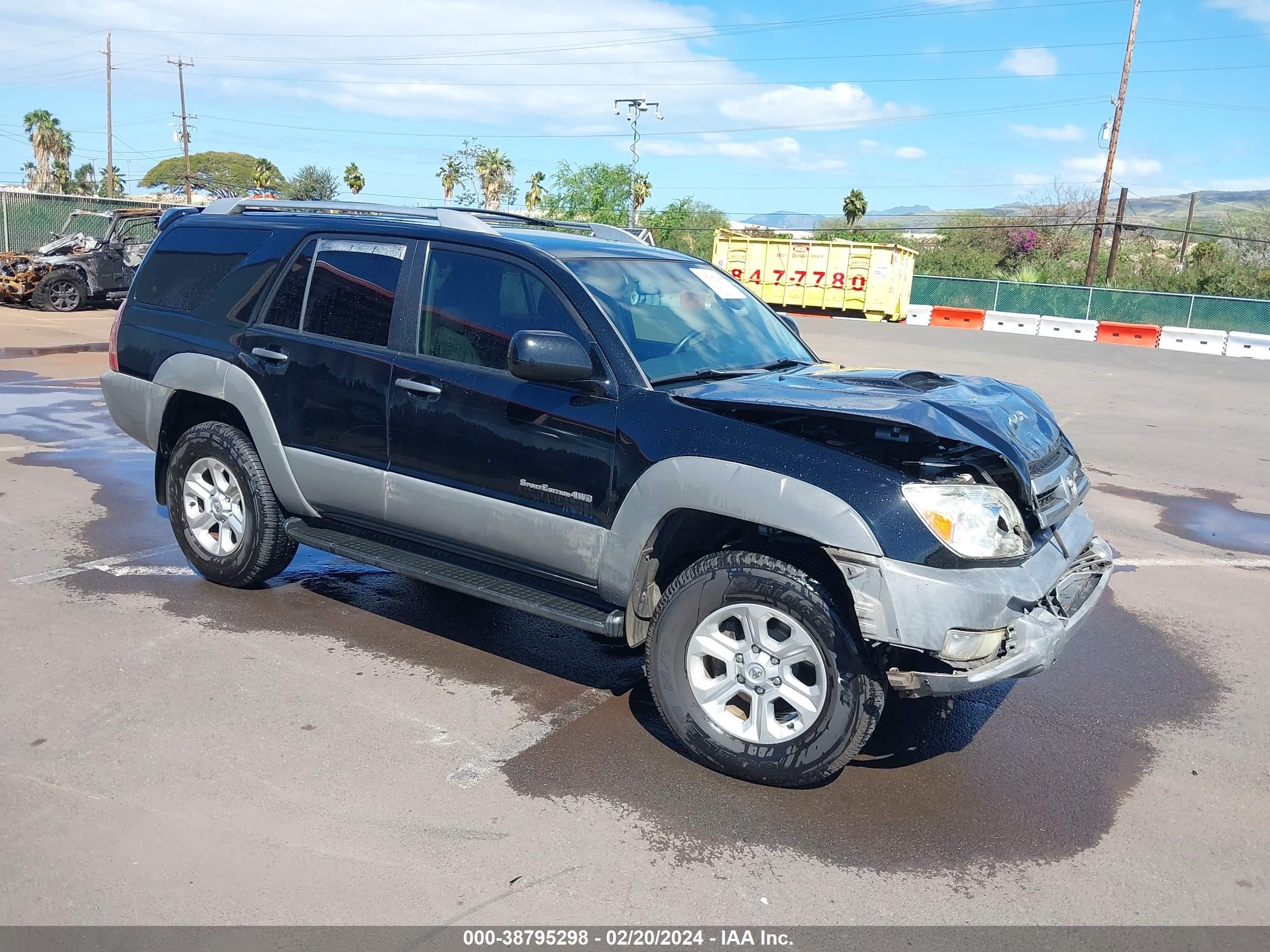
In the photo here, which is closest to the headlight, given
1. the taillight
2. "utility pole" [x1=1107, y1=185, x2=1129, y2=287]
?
the taillight

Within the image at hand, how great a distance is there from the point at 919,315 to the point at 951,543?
3009cm

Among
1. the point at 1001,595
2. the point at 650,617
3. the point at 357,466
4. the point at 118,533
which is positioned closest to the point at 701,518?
the point at 650,617

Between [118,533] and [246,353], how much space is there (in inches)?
85.1

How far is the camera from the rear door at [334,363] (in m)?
4.96

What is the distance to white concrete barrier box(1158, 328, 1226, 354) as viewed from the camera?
24766 millimetres

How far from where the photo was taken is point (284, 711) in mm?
4379

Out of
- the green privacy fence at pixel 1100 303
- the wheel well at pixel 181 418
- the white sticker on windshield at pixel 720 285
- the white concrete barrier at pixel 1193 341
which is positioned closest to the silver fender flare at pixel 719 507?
the white sticker on windshield at pixel 720 285

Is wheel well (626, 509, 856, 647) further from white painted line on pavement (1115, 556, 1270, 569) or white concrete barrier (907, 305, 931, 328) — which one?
white concrete barrier (907, 305, 931, 328)

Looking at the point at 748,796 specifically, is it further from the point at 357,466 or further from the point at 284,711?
the point at 357,466

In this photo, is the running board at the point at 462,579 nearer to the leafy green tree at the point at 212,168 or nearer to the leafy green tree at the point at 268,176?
the leafy green tree at the point at 268,176

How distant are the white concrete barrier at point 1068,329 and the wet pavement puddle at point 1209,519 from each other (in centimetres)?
1892

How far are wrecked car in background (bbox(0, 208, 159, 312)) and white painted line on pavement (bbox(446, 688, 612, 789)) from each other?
19.9 meters

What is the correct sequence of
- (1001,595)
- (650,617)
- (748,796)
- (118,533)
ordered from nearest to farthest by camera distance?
(1001,595)
(748,796)
(650,617)
(118,533)

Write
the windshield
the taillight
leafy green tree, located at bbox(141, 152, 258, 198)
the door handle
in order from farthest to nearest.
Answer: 1. leafy green tree, located at bbox(141, 152, 258, 198)
2. the taillight
3. the door handle
4. the windshield
